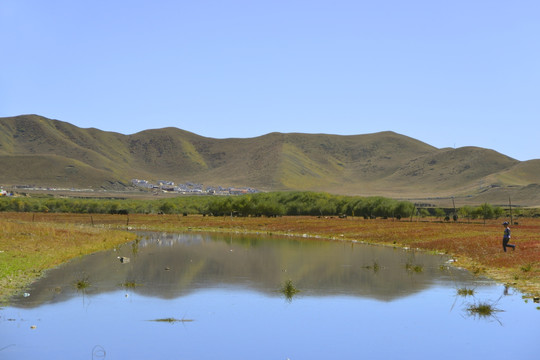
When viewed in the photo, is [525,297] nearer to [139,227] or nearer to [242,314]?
[242,314]

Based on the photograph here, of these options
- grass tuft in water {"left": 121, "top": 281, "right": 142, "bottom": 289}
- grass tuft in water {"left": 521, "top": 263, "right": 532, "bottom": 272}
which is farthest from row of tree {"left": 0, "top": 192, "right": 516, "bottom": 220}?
grass tuft in water {"left": 121, "top": 281, "right": 142, "bottom": 289}

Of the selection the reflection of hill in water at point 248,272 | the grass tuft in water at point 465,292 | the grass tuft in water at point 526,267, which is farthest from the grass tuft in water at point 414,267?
the grass tuft in water at point 465,292

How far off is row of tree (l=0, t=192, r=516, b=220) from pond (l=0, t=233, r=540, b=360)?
75.3 m

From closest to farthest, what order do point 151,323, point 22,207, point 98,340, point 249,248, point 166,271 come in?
point 98,340
point 151,323
point 166,271
point 249,248
point 22,207

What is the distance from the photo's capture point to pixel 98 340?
672 inches

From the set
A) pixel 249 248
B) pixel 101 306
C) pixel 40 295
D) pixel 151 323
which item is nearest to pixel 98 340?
pixel 151 323

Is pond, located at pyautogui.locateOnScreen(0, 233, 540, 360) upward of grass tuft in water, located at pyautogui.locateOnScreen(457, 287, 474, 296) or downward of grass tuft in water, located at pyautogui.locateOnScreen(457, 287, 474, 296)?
downward

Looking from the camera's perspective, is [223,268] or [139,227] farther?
[139,227]

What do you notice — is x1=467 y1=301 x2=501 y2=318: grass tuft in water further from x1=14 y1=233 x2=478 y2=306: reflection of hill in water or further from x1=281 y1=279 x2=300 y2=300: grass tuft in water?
x1=281 y1=279 x2=300 y2=300: grass tuft in water

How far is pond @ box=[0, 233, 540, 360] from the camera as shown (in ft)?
53.8

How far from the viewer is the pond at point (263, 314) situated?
53.8 ft

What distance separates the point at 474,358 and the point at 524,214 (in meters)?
115

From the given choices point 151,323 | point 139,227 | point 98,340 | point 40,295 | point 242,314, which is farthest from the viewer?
point 139,227

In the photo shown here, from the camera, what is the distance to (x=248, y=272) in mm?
32656
